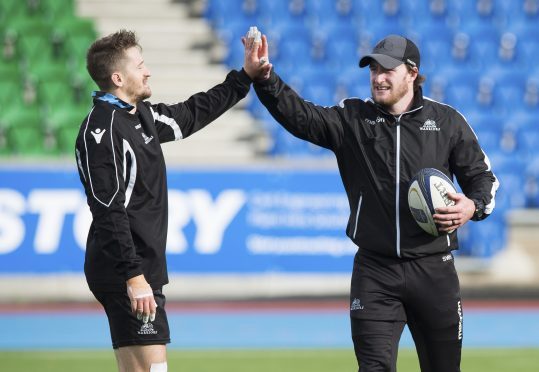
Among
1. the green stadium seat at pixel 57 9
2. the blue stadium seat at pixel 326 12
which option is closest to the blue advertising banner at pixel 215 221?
the green stadium seat at pixel 57 9

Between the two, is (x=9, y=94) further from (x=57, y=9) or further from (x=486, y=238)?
(x=486, y=238)

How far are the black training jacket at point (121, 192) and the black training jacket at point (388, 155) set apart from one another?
992mm

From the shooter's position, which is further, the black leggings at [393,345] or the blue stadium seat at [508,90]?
the blue stadium seat at [508,90]

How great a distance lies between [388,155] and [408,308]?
840 millimetres

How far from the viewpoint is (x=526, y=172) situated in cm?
1555

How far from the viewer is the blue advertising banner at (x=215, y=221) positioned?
12570 mm

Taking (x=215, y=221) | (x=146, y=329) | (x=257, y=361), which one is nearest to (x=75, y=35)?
(x=215, y=221)

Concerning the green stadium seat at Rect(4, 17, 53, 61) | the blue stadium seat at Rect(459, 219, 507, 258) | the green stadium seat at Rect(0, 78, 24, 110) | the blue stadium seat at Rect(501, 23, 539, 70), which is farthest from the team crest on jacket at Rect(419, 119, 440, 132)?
the blue stadium seat at Rect(501, 23, 539, 70)

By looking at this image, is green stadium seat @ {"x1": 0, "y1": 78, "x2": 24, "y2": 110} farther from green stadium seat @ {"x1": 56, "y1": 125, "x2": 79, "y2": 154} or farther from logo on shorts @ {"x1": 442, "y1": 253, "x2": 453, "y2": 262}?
logo on shorts @ {"x1": 442, "y1": 253, "x2": 453, "y2": 262}

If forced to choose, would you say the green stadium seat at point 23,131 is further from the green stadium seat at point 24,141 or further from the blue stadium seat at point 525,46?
the blue stadium seat at point 525,46

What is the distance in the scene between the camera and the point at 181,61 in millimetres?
16812

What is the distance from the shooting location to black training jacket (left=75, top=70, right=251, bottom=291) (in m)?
5.06

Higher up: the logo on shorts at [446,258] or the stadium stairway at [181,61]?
the stadium stairway at [181,61]

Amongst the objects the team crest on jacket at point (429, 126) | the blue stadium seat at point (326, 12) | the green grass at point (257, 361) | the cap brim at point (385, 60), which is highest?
the blue stadium seat at point (326, 12)
